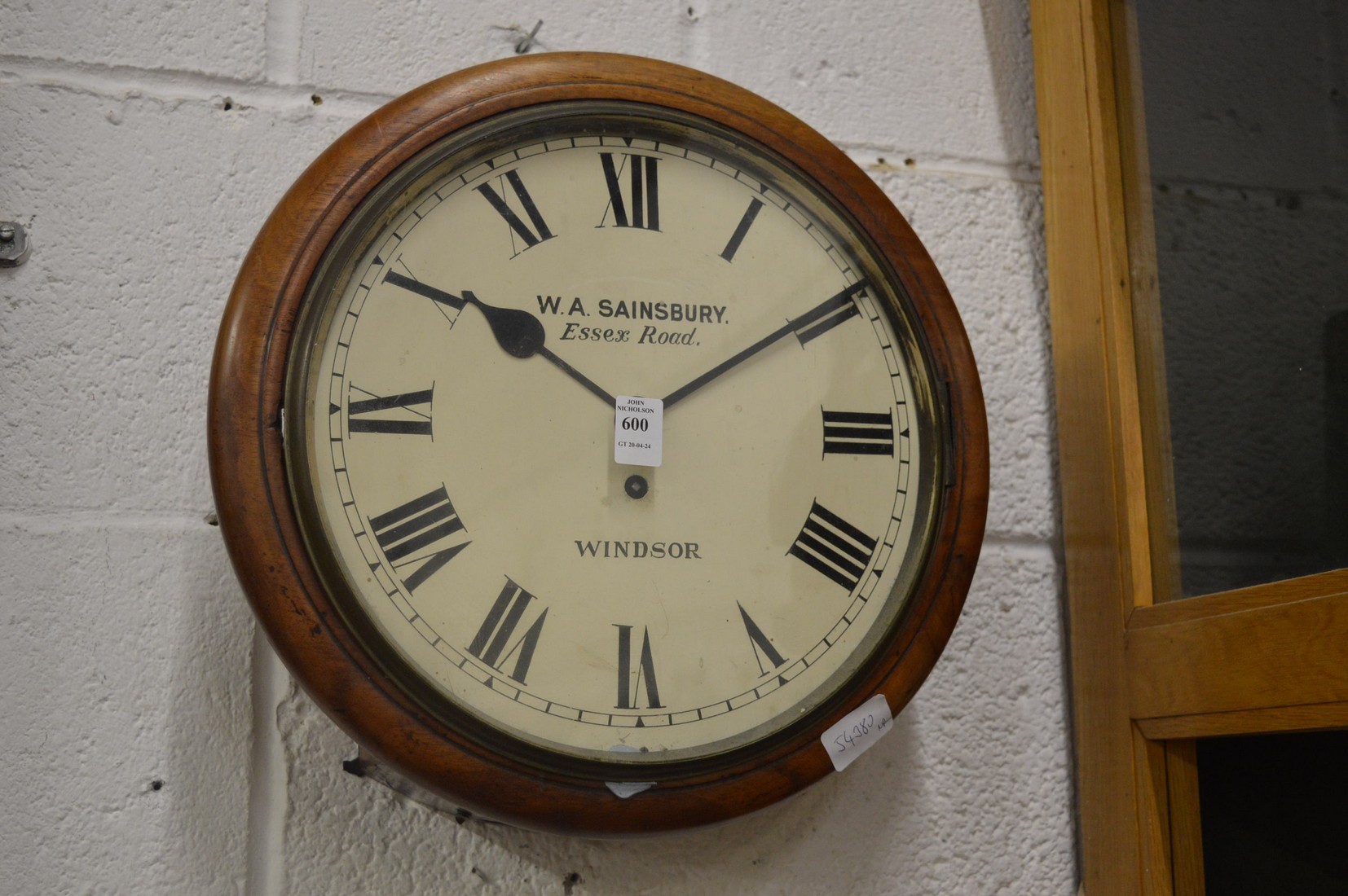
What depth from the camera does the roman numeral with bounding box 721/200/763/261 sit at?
85 cm

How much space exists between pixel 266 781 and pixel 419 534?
9.7 inches

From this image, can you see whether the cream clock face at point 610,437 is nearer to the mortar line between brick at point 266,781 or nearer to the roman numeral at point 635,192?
the roman numeral at point 635,192

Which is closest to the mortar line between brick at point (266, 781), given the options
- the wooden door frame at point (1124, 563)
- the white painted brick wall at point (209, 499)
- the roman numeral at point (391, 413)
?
the white painted brick wall at point (209, 499)

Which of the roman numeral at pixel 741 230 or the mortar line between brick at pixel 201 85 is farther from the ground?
the mortar line between brick at pixel 201 85

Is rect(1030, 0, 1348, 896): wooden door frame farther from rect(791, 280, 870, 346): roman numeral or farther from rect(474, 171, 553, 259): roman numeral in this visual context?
rect(474, 171, 553, 259): roman numeral

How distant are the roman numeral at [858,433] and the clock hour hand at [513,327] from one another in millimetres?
167

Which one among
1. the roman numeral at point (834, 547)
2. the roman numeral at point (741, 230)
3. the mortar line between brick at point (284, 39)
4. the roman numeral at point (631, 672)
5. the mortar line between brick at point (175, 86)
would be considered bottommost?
the roman numeral at point (631, 672)

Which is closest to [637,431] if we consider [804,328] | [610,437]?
[610,437]

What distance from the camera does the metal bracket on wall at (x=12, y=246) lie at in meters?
0.87

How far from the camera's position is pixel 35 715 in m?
0.81

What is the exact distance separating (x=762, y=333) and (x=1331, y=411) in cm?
39

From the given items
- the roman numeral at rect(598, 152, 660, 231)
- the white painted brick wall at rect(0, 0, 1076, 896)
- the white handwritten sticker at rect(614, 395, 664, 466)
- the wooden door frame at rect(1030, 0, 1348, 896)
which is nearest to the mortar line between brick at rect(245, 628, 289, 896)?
the white painted brick wall at rect(0, 0, 1076, 896)

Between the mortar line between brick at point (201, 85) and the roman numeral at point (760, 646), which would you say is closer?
the roman numeral at point (760, 646)

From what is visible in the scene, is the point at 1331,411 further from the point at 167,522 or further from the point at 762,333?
the point at 167,522
